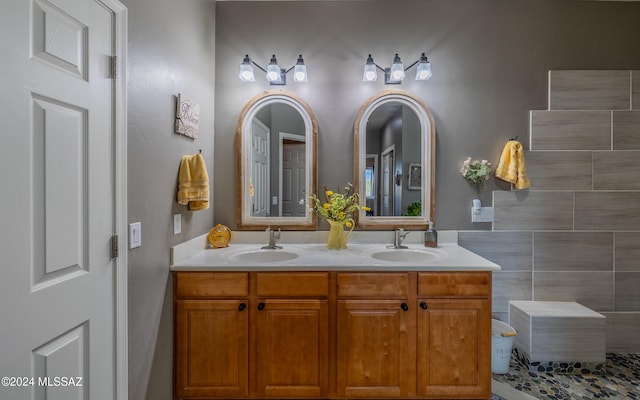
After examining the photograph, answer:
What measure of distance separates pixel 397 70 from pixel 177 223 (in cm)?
182

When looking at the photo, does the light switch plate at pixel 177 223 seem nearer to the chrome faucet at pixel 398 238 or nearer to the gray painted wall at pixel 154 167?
the gray painted wall at pixel 154 167

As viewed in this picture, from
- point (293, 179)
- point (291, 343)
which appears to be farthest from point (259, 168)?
point (291, 343)

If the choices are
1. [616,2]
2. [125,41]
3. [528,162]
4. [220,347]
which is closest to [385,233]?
[528,162]

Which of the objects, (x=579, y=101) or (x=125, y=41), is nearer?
(x=125, y=41)

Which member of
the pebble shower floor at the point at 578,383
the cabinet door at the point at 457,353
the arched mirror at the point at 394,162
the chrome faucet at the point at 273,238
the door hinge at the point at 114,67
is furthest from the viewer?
the arched mirror at the point at 394,162

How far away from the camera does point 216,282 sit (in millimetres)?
1739

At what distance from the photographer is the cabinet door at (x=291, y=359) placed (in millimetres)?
1727

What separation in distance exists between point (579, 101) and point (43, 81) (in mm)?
3152

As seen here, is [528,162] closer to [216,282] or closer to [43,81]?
[216,282]

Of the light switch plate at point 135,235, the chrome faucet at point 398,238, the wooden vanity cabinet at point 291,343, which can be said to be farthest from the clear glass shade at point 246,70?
the chrome faucet at point 398,238

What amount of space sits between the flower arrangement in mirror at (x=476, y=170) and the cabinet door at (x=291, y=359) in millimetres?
1514

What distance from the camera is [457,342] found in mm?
1720

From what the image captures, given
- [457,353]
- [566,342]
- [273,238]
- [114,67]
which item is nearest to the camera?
[114,67]

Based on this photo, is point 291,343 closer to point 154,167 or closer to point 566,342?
point 154,167
